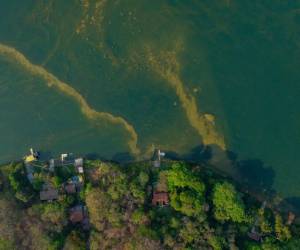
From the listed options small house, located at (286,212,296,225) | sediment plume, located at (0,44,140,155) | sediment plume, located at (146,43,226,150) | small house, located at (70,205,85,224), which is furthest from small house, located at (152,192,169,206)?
small house, located at (286,212,296,225)

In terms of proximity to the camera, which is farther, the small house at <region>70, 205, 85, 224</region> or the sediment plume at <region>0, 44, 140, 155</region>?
the sediment plume at <region>0, 44, 140, 155</region>

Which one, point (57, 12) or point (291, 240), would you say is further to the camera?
point (57, 12)

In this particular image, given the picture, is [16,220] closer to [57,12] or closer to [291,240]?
[57,12]

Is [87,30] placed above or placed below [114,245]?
above

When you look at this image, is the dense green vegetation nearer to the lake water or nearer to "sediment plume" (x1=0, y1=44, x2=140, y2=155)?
the lake water

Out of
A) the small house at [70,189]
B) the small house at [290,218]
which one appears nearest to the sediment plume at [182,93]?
the small house at [290,218]

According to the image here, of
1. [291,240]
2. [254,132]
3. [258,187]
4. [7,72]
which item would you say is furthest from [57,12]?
[291,240]

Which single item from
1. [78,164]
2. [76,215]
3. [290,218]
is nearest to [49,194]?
[76,215]

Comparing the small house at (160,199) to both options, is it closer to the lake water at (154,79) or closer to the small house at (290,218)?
the lake water at (154,79)
